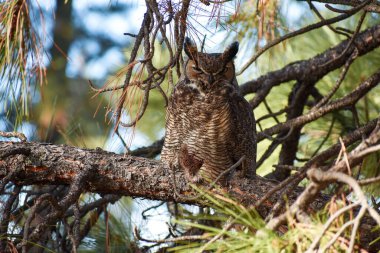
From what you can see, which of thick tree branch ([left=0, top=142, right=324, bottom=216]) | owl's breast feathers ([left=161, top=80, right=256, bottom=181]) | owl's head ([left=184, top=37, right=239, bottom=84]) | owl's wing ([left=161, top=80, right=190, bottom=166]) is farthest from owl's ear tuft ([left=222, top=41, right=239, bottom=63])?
thick tree branch ([left=0, top=142, right=324, bottom=216])

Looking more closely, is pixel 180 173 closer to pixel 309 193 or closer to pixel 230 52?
pixel 230 52

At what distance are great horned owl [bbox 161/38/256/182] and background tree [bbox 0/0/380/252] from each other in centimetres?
11

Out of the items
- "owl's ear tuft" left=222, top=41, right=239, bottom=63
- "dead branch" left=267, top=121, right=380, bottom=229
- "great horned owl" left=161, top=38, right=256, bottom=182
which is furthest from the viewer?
"owl's ear tuft" left=222, top=41, right=239, bottom=63

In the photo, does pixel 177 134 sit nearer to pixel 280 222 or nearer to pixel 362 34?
pixel 362 34

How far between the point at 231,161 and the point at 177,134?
28 cm

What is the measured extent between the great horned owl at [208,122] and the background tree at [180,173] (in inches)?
4.3

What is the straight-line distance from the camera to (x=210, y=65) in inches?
115

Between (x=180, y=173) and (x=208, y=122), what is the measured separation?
375 mm

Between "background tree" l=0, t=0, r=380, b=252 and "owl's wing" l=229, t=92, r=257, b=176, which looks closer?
"background tree" l=0, t=0, r=380, b=252

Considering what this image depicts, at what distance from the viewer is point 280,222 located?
4.31 feet

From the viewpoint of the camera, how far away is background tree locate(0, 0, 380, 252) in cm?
134

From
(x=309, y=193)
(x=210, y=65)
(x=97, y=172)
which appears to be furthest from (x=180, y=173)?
(x=309, y=193)

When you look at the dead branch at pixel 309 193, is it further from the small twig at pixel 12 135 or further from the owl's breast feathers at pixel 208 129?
the owl's breast feathers at pixel 208 129

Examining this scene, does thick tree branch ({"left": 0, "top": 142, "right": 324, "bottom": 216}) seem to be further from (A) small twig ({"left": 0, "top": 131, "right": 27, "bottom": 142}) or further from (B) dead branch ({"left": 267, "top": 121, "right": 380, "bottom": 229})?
(B) dead branch ({"left": 267, "top": 121, "right": 380, "bottom": 229})
